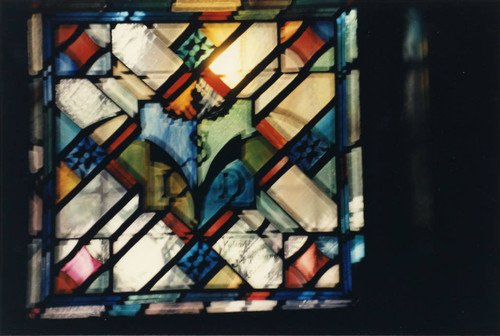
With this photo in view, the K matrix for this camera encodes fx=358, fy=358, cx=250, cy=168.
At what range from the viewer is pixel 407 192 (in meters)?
2.00

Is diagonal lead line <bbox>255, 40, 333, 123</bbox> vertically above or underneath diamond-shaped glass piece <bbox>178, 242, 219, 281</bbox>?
above

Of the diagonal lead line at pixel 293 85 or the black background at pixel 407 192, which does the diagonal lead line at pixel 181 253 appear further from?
the diagonal lead line at pixel 293 85

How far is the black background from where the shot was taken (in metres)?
1.97

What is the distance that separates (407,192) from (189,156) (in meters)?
1.24

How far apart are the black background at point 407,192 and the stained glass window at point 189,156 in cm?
8

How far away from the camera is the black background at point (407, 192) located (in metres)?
1.97

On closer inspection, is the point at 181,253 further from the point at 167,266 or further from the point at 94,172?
the point at 94,172

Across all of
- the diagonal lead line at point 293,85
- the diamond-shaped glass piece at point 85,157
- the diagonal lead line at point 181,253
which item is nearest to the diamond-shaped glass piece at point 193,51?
the diagonal lead line at point 293,85

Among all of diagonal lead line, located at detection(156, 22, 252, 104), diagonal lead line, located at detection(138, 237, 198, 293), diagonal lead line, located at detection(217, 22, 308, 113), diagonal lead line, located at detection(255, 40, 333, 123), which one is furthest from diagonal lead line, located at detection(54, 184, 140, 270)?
diagonal lead line, located at detection(255, 40, 333, 123)

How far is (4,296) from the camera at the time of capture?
1974mm

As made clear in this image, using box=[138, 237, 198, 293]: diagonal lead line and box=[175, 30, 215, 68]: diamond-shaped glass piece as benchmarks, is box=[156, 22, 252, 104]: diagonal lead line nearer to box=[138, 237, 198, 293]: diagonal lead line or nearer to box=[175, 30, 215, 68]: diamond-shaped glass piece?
box=[175, 30, 215, 68]: diamond-shaped glass piece

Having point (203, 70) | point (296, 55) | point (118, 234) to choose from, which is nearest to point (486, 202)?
point (296, 55)

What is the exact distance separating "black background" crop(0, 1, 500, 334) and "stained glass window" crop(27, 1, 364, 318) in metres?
0.08

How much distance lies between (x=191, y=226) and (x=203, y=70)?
873 mm
